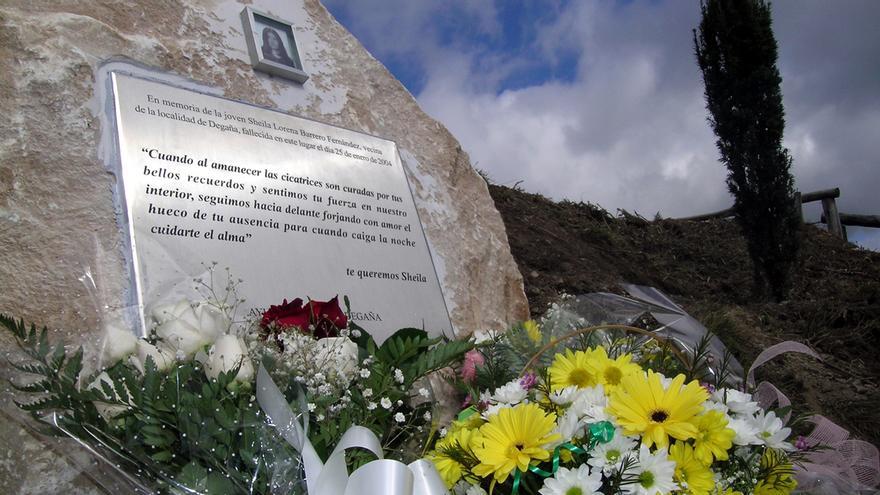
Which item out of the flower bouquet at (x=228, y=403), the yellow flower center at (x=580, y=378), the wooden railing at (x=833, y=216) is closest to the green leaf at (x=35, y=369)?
the flower bouquet at (x=228, y=403)

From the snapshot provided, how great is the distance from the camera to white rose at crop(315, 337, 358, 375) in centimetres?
164

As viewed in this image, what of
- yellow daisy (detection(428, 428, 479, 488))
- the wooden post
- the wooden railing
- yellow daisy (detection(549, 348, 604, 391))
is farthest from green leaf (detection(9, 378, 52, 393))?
the wooden post

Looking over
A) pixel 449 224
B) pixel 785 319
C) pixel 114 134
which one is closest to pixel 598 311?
pixel 449 224

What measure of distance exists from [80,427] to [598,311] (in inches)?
70.8

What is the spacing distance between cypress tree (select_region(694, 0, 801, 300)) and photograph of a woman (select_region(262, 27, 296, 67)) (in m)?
6.04

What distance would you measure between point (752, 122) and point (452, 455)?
23.8ft

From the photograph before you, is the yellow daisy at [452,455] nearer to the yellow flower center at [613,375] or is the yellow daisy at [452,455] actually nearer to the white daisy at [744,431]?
the yellow flower center at [613,375]

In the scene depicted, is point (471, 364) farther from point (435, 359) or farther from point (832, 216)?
point (832, 216)

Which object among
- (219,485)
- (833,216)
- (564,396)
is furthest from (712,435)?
(833,216)

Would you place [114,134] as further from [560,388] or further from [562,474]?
[562,474]

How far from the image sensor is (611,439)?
4.61 ft

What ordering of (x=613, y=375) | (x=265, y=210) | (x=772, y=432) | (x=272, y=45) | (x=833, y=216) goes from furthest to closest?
(x=833, y=216), (x=272, y=45), (x=265, y=210), (x=613, y=375), (x=772, y=432)

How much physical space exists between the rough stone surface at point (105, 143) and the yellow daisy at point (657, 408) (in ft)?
3.58

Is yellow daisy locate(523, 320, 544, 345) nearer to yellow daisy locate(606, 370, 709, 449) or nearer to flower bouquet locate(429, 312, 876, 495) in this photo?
flower bouquet locate(429, 312, 876, 495)
